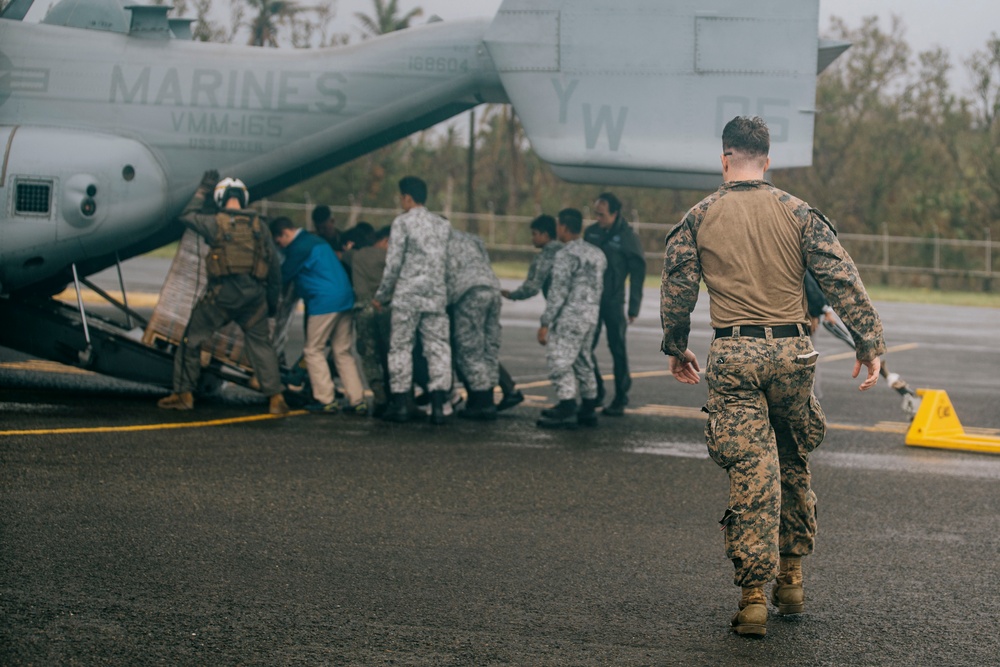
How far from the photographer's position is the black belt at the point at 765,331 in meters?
4.98

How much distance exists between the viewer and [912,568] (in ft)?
19.4

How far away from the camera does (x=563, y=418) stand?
1011 cm

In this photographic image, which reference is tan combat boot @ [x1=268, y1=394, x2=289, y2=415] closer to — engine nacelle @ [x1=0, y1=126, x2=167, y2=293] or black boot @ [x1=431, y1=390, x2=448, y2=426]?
black boot @ [x1=431, y1=390, x2=448, y2=426]

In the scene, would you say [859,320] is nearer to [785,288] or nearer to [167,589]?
[785,288]

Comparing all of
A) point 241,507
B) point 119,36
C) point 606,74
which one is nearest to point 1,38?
point 119,36

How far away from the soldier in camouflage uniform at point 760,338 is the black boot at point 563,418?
4.93 metres

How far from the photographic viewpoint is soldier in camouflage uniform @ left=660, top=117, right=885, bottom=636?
191 inches

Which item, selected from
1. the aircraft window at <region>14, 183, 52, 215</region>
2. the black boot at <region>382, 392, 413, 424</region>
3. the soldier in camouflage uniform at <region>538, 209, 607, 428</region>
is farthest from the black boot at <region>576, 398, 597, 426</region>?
the aircraft window at <region>14, 183, 52, 215</region>

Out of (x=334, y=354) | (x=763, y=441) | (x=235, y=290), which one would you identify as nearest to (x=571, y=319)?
(x=334, y=354)

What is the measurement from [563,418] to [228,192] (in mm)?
3351

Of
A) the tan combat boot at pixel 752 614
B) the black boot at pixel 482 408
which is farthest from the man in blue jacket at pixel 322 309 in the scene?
the tan combat boot at pixel 752 614

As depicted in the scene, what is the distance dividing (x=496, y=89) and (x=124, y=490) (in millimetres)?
5342

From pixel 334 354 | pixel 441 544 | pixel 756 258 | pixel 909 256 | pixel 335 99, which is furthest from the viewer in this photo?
pixel 909 256

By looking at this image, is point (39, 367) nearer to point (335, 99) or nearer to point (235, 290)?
point (235, 290)
